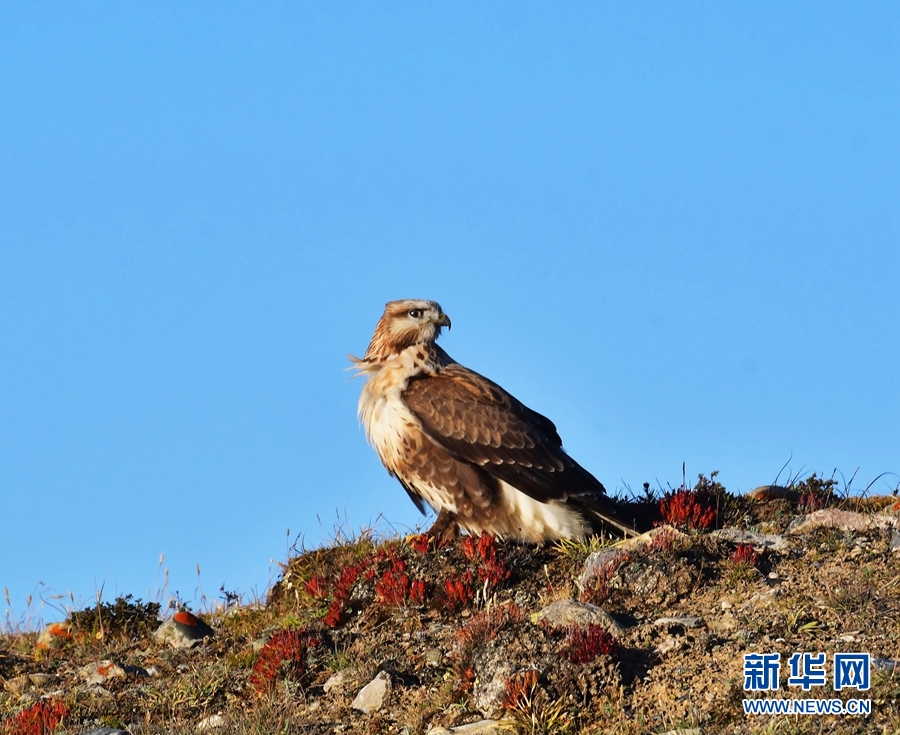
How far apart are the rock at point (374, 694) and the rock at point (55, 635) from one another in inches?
186

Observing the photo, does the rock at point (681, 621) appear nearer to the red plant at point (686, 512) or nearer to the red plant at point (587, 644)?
the red plant at point (587, 644)

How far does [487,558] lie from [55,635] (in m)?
4.94

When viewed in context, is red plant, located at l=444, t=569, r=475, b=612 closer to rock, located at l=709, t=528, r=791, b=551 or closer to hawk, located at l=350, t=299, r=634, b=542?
hawk, located at l=350, t=299, r=634, b=542

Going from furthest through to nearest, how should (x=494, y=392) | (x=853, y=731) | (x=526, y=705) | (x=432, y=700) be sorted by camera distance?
(x=494, y=392), (x=432, y=700), (x=526, y=705), (x=853, y=731)

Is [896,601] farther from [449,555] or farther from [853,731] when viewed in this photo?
[449,555]

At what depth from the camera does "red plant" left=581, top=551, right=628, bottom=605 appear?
9.84m

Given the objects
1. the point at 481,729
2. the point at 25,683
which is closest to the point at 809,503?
the point at 481,729

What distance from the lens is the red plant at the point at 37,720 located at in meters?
8.96

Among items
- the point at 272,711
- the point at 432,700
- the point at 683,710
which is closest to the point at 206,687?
the point at 272,711

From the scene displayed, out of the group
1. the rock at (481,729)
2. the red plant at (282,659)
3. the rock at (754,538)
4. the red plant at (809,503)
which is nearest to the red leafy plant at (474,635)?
the rock at (481,729)

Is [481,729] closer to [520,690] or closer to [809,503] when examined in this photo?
[520,690]

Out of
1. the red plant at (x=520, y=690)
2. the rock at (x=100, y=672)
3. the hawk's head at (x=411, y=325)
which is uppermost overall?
the hawk's head at (x=411, y=325)

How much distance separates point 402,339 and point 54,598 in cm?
491

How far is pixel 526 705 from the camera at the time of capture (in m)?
Result: 7.89
